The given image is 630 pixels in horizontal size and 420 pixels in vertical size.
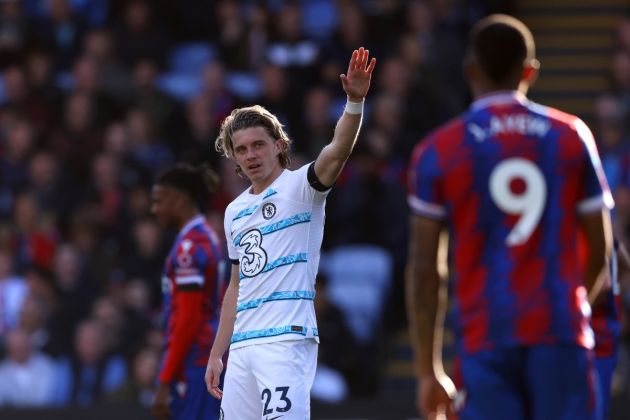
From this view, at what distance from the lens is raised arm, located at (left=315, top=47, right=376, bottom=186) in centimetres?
606

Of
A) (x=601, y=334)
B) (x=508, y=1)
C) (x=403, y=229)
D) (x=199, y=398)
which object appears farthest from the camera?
(x=508, y=1)

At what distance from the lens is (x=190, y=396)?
773 cm

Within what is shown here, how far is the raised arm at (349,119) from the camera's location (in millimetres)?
6059

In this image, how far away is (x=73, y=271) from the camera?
13617 millimetres

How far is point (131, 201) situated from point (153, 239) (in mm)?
986

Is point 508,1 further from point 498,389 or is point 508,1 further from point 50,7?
point 498,389

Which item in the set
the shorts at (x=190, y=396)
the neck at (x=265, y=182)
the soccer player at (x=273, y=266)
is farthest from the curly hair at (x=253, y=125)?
the shorts at (x=190, y=396)

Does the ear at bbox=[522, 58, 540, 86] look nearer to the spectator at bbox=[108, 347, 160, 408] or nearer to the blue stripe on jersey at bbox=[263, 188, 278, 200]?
the blue stripe on jersey at bbox=[263, 188, 278, 200]

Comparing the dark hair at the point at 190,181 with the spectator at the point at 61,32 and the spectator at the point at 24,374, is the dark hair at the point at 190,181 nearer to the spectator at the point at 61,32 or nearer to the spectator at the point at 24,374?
the spectator at the point at 24,374

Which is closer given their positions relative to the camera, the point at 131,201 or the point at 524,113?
the point at 524,113

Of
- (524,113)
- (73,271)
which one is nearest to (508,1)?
(73,271)

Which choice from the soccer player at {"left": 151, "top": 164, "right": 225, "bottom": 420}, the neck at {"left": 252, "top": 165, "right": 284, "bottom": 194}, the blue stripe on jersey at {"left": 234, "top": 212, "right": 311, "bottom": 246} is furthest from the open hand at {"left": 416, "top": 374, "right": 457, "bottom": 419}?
the soccer player at {"left": 151, "top": 164, "right": 225, "bottom": 420}

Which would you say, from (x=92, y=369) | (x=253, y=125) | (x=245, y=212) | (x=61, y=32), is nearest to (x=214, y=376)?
(x=245, y=212)

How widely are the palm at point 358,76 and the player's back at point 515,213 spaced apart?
136cm
